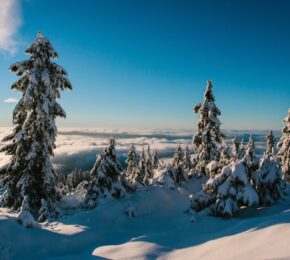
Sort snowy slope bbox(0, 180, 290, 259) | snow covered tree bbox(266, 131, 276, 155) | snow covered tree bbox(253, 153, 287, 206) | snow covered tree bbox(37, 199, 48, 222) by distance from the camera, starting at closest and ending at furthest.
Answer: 1. snowy slope bbox(0, 180, 290, 259)
2. snow covered tree bbox(253, 153, 287, 206)
3. snow covered tree bbox(37, 199, 48, 222)
4. snow covered tree bbox(266, 131, 276, 155)

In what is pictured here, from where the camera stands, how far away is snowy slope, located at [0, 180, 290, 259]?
9002mm

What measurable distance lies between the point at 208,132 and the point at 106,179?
1492cm

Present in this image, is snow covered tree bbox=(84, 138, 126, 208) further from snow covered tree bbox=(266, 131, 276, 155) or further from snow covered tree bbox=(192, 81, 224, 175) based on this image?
snow covered tree bbox=(266, 131, 276, 155)

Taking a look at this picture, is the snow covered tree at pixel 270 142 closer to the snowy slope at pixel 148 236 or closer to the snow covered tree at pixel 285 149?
the snow covered tree at pixel 285 149

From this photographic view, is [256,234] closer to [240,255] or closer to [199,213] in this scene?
[240,255]

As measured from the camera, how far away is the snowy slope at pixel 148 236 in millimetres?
9002

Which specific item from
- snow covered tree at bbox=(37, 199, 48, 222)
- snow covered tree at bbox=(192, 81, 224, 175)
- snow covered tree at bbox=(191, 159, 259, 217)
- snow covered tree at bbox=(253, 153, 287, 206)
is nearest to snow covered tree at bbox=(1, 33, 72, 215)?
snow covered tree at bbox=(37, 199, 48, 222)

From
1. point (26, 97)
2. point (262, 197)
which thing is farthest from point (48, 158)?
point (262, 197)

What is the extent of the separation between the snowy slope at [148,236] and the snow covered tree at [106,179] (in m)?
1.87

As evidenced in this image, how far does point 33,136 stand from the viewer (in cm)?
1842

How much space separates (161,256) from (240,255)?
2845mm

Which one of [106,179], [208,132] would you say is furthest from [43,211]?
[208,132]

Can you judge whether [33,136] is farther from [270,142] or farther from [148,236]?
[270,142]

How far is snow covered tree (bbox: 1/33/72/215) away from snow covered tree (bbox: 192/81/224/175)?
1664cm
